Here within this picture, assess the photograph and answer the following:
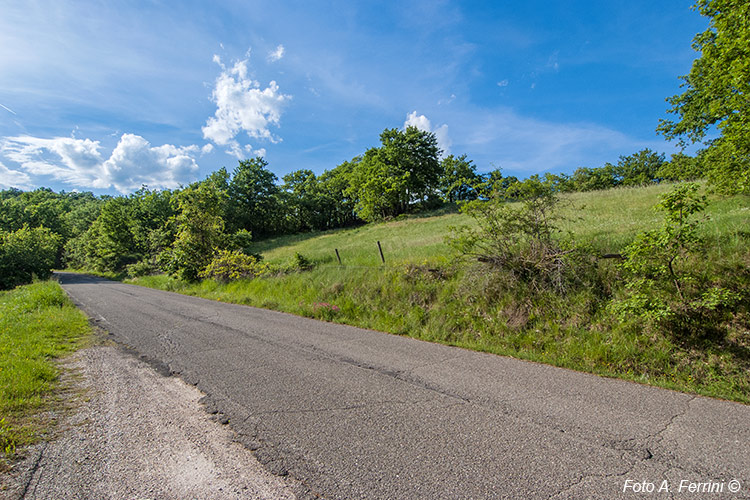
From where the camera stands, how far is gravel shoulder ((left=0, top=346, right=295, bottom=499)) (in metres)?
2.52

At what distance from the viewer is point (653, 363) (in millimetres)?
4695

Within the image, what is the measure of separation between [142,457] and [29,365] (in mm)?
3660

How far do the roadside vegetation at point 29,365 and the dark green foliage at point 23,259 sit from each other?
82.9ft

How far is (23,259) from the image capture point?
2888 cm

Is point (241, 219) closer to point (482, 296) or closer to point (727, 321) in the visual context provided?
point (482, 296)

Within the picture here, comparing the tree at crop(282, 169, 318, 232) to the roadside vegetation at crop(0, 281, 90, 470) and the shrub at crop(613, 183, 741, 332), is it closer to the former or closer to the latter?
the roadside vegetation at crop(0, 281, 90, 470)

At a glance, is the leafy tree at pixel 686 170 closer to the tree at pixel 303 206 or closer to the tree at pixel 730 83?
the tree at pixel 730 83

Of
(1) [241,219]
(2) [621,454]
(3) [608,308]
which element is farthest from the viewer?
(1) [241,219]

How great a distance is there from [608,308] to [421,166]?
144 feet

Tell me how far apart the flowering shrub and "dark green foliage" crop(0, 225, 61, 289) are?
71.8ft

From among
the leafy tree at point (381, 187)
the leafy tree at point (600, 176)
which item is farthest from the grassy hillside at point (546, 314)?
the leafy tree at point (600, 176)

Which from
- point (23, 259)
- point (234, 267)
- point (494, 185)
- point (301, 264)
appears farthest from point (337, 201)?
point (494, 185)

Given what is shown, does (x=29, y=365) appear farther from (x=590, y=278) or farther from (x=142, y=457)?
(x=590, y=278)

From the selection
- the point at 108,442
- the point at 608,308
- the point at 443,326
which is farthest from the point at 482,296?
the point at 108,442
